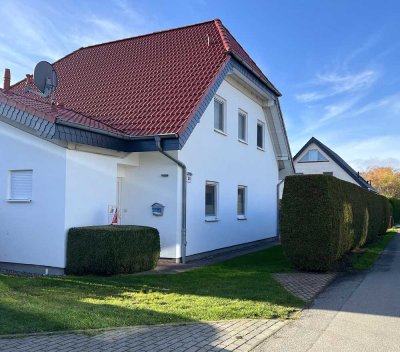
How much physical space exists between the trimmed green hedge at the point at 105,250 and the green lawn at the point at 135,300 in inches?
14.5

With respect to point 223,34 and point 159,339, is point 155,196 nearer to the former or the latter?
point 223,34

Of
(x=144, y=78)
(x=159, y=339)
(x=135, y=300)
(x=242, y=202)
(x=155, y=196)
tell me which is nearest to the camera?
(x=159, y=339)

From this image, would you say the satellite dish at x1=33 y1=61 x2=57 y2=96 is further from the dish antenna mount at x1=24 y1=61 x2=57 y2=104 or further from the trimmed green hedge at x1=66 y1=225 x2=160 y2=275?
the trimmed green hedge at x1=66 y1=225 x2=160 y2=275

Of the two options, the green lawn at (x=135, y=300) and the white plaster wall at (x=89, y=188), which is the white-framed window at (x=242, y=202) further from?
the green lawn at (x=135, y=300)

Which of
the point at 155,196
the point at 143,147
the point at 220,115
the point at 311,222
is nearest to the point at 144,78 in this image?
the point at 220,115

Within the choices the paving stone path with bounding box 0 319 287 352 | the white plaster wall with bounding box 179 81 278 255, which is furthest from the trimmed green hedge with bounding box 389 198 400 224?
the paving stone path with bounding box 0 319 287 352

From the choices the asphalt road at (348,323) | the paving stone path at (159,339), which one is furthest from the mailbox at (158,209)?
the paving stone path at (159,339)

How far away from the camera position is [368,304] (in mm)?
7891

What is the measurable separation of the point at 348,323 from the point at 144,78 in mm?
10589

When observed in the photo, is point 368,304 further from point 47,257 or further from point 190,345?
point 47,257

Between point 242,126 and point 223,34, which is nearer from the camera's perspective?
point 223,34

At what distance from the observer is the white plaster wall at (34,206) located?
10.4 m

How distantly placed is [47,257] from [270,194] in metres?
12.3

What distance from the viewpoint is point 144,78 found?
14867mm
